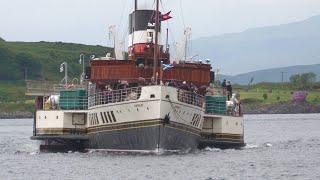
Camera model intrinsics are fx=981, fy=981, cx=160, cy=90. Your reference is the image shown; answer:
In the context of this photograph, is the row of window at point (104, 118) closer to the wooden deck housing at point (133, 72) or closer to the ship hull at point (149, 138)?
the ship hull at point (149, 138)

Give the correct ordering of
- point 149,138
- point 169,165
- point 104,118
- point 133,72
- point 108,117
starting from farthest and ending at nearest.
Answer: point 133,72
point 104,118
point 108,117
point 149,138
point 169,165

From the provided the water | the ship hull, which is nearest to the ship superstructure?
the ship hull

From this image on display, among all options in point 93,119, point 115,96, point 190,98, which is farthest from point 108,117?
point 190,98

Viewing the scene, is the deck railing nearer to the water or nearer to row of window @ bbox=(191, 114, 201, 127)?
the water

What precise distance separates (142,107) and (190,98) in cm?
441

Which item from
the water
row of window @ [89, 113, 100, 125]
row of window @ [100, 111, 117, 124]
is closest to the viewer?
the water

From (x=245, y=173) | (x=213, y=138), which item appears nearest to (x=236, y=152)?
(x=213, y=138)

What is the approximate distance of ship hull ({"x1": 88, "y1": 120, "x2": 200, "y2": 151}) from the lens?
209 ft

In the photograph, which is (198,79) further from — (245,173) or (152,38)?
(245,173)

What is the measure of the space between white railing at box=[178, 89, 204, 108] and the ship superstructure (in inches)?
2.6

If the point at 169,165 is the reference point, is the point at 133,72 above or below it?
above

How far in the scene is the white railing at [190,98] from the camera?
64.9 m

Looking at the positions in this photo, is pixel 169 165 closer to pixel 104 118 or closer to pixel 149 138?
pixel 149 138

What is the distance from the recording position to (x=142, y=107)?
63.7 meters
